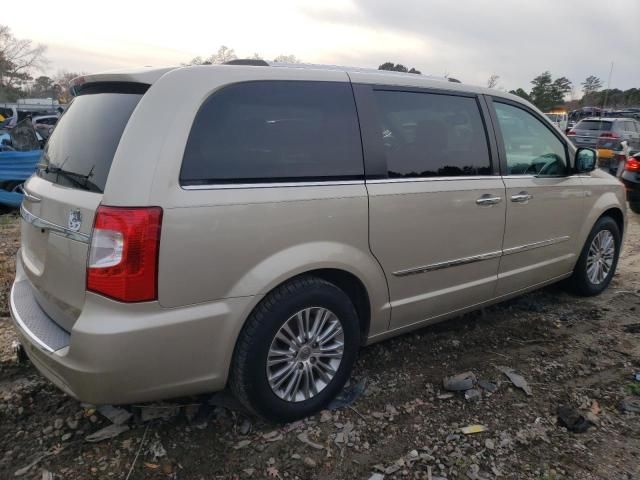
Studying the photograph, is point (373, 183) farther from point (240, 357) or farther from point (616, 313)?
point (616, 313)

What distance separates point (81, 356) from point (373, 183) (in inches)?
66.4

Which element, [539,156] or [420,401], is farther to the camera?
[539,156]

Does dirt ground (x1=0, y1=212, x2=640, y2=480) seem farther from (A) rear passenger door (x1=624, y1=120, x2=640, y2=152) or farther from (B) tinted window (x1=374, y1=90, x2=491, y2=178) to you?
(A) rear passenger door (x1=624, y1=120, x2=640, y2=152)

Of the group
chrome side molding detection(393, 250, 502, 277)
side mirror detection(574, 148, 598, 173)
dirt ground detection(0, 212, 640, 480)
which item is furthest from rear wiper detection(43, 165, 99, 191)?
side mirror detection(574, 148, 598, 173)

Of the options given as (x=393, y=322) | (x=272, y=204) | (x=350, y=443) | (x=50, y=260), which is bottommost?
(x=350, y=443)

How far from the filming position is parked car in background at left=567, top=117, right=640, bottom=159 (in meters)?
14.6

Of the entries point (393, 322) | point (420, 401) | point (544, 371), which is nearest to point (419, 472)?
point (420, 401)

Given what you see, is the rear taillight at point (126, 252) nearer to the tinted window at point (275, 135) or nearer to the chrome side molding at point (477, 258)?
the tinted window at point (275, 135)

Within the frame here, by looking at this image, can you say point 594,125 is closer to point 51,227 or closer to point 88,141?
point 88,141

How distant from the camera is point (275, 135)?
8.27 feet

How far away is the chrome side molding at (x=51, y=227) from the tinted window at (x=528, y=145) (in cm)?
286

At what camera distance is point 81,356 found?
2131mm

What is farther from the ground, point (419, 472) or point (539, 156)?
point (539, 156)

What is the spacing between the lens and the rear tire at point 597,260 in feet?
15.1
